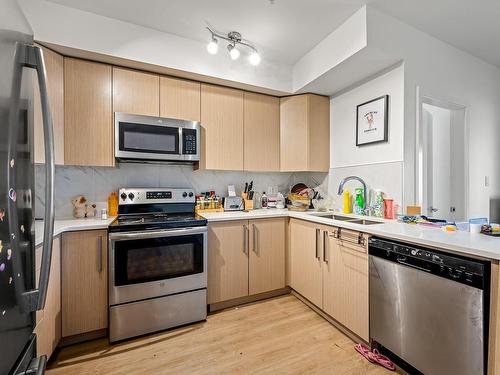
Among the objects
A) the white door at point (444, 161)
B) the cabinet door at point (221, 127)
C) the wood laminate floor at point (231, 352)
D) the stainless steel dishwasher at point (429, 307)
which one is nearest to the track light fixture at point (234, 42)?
the cabinet door at point (221, 127)

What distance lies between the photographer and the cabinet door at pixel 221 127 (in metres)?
2.40

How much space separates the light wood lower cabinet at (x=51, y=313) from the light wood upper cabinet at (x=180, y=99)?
1399 millimetres

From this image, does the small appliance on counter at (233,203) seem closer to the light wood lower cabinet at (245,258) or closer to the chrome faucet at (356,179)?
the light wood lower cabinet at (245,258)

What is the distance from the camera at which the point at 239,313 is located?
2178 mm

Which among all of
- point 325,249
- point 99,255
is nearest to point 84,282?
point 99,255

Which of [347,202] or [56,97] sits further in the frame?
[347,202]

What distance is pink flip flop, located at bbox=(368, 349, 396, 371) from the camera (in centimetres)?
151

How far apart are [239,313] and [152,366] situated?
838 millimetres

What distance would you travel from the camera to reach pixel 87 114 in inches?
77.1

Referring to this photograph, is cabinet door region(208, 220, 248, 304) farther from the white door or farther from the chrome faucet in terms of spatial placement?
the white door

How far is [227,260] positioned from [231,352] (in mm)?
735

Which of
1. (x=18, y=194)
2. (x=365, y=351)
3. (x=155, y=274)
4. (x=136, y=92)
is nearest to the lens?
(x=18, y=194)

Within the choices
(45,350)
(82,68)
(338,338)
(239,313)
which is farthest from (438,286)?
(82,68)

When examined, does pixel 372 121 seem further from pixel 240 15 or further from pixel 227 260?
pixel 227 260
